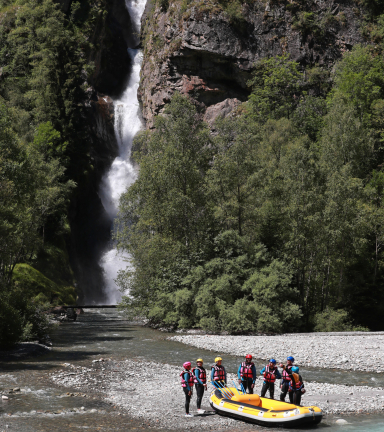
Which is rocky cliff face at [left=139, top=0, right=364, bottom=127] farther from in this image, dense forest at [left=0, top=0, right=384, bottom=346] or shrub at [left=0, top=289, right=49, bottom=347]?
shrub at [left=0, top=289, right=49, bottom=347]

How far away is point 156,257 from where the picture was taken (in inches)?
1324

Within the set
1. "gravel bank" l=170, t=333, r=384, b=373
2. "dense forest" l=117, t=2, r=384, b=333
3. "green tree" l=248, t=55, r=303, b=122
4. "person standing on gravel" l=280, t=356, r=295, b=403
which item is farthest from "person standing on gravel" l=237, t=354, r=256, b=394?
"green tree" l=248, t=55, r=303, b=122

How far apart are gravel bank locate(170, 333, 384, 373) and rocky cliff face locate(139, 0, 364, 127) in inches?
1459

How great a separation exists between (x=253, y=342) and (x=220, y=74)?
42.5 metres

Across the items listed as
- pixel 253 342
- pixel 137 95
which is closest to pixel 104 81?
pixel 137 95

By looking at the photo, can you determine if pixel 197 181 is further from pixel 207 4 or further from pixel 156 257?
pixel 207 4

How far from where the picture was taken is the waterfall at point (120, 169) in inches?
2343

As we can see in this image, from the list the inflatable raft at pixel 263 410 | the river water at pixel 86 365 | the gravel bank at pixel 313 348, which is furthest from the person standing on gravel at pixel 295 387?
the gravel bank at pixel 313 348

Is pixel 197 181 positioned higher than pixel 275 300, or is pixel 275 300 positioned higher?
pixel 197 181

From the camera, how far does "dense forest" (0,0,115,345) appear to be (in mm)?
26984

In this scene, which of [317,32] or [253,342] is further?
[317,32]

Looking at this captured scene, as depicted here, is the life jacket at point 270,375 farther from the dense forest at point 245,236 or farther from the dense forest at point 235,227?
the dense forest at point 245,236

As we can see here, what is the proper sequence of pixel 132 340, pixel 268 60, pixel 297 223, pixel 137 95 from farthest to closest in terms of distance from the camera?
1. pixel 137 95
2. pixel 268 60
3. pixel 297 223
4. pixel 132 340

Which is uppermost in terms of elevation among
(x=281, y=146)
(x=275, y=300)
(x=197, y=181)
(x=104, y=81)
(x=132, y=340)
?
(x=104, y=81)
